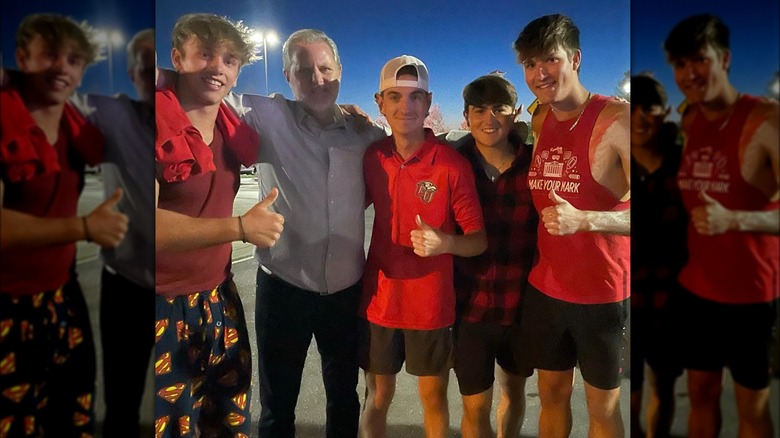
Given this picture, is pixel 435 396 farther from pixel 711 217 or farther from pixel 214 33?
pixel 214 33

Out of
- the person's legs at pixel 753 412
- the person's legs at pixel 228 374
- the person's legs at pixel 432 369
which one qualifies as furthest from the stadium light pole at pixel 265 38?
the person's legs at pixel 753 412

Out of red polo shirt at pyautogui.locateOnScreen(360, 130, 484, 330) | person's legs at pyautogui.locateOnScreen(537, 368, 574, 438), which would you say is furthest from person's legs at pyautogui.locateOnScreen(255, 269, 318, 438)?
person's legs at pyautogui.locateOnScreen(537, 368, 574, 438)

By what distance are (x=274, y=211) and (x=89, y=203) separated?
0.60 metres

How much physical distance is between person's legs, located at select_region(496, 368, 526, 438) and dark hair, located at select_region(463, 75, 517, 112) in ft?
3.07

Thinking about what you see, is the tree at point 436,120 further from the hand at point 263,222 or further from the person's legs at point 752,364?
the person's legs at point 752,364

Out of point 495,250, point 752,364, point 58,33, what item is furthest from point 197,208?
point 752,364

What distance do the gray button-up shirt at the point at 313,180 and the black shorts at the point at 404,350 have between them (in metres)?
0.23

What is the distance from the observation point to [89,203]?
1.91 meters

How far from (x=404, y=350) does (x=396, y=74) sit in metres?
0.98

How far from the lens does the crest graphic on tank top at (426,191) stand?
203 centimetres

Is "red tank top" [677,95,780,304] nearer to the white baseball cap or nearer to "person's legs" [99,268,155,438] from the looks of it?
the white baseball cap

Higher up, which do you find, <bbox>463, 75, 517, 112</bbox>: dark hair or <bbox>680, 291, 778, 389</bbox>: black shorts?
<bbox>463, 75, 517, 112</bbox>: dark hair

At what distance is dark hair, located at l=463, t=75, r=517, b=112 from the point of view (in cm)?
200

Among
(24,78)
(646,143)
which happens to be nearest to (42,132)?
(24,78)
